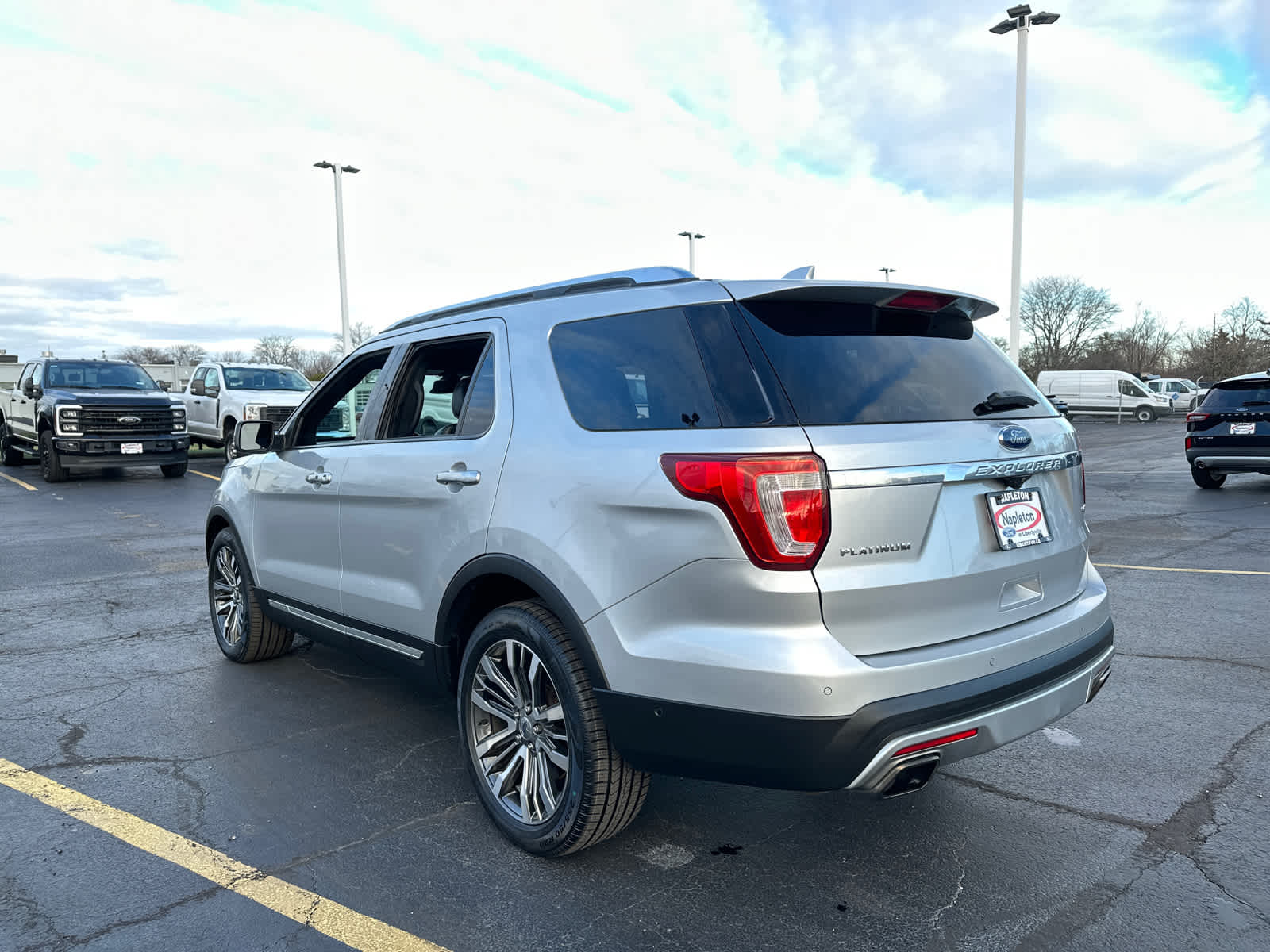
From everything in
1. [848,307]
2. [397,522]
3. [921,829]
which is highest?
[848,307]

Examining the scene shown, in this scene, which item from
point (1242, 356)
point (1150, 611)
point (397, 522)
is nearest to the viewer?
point (397, 522)

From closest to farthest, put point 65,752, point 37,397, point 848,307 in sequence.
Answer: point 848,307 < point 65,752 < point 37,397

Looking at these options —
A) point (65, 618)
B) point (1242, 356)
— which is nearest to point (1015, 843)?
point (65, 618)

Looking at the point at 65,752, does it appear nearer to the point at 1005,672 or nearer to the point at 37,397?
the point at 1005,672

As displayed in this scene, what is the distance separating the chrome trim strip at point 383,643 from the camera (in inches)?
145

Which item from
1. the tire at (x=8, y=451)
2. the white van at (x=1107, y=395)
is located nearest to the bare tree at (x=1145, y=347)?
the white van at (x=1107, y=395)

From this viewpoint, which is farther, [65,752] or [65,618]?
[65,618]

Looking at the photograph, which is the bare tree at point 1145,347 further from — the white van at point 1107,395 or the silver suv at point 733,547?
the silver suv at point 733,547

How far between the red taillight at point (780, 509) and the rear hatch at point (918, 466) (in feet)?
0.13

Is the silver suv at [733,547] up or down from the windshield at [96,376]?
down

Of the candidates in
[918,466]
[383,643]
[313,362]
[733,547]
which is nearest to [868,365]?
[918,466]

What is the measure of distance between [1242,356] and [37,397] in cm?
6259

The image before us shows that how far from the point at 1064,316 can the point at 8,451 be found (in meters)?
74.5

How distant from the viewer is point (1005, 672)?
275 centimetres
